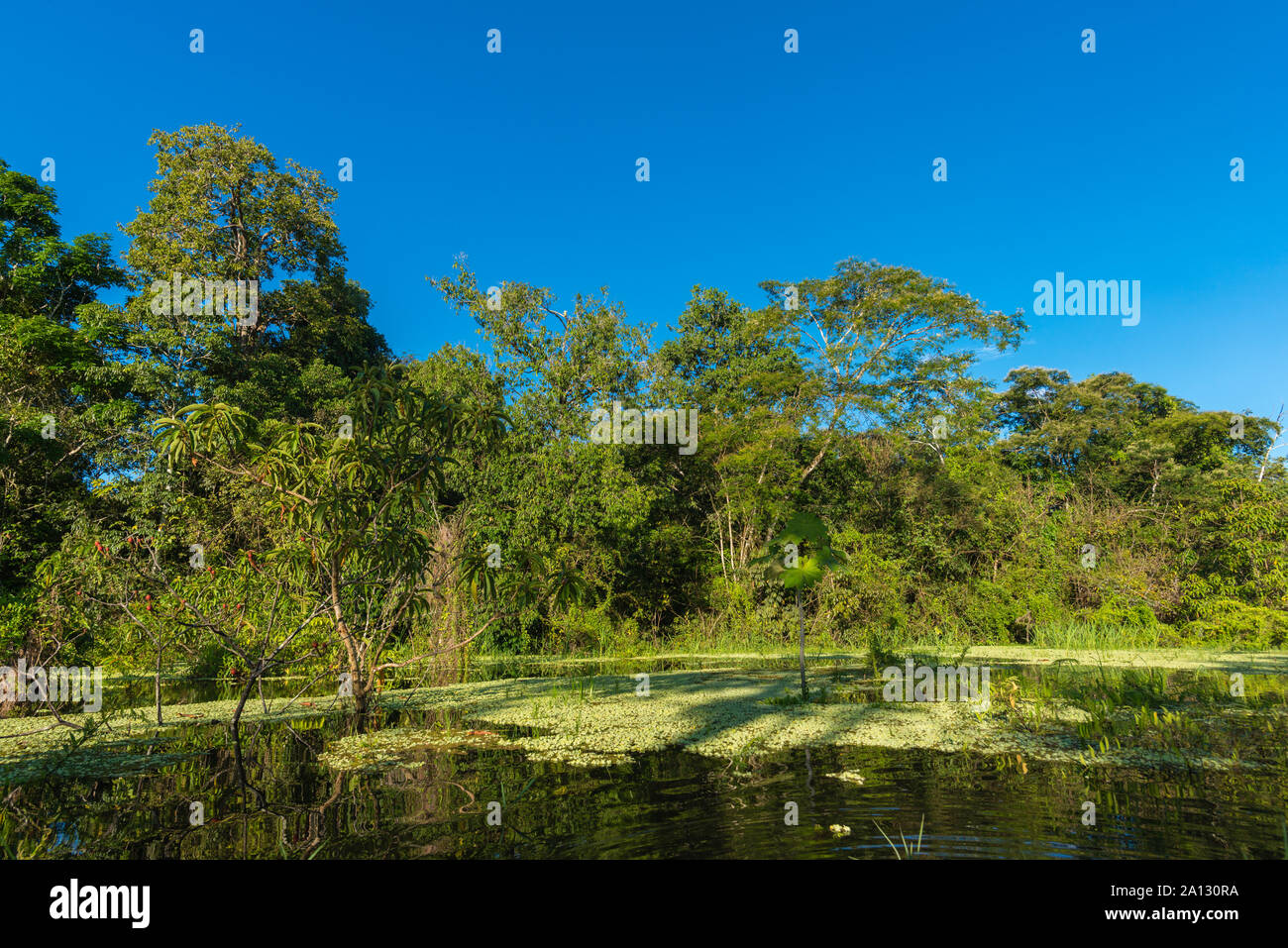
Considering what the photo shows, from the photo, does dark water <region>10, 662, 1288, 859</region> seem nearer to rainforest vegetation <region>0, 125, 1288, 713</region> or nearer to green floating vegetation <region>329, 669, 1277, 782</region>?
green floating vegetation <region>329, 669, 1277, 782</region>

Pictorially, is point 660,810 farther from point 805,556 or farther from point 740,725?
point 805,556

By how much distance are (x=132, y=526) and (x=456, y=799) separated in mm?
14095

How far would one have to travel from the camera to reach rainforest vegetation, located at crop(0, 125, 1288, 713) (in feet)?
37.9

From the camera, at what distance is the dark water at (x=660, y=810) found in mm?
2561

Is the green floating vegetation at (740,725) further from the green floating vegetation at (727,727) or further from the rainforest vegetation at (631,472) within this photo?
the rainforest vegetation at (631,472)

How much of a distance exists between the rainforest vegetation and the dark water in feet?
14.9

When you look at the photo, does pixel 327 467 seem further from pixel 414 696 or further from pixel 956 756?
pixel 956 756

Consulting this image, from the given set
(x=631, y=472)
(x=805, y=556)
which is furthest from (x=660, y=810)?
(x=631, y=472)

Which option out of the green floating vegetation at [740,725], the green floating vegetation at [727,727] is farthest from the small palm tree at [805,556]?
the green floating vegetation at [727,727]

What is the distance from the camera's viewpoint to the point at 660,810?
9.99 ft

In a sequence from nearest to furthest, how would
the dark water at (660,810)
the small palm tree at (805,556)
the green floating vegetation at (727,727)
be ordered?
the dark water at (660,810)
the green floating vegetation at (727,727)
the small palm tree at (805,556)

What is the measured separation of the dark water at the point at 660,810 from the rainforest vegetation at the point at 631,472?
4548 millimetres

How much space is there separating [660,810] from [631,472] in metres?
12.8
